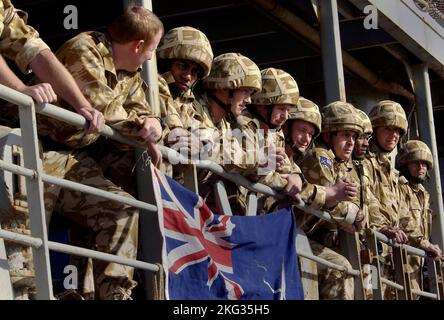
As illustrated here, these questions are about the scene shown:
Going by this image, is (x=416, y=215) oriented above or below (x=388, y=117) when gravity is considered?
below

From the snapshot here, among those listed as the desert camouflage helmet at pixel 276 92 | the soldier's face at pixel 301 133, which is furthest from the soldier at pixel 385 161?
the desert camouflage helmet at pixel 276 92

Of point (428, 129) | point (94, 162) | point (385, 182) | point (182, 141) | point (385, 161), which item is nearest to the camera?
point (94, 162)

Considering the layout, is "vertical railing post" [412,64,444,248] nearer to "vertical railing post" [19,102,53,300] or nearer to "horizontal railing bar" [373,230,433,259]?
"horizontal railing bar" [373,230,433,259]

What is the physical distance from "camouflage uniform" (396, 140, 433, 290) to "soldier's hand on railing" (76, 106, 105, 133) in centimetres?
538

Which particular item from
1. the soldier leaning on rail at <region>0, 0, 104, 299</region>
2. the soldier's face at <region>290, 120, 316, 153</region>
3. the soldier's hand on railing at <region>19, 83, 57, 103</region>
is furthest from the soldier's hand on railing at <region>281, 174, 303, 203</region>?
the soldier's hand on railing at <region>19, 83, 57, 103</region>

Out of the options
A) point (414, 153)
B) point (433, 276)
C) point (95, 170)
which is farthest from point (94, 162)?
point (414, 153)

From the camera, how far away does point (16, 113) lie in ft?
23.3

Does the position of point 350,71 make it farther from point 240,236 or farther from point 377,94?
point 240,236

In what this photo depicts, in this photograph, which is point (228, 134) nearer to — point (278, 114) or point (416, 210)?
point (278, 114)

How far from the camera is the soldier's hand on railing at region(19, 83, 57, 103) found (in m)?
6.49

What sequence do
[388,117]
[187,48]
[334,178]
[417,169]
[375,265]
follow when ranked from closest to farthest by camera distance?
[187,48], [334,178], [375,265], [388,117], [417,169]

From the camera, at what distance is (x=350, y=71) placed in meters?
14.6

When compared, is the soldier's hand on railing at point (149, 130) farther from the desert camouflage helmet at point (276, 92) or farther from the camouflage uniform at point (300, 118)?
the camouflage uniform at point (300, 118)

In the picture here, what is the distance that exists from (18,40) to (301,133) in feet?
10.9
